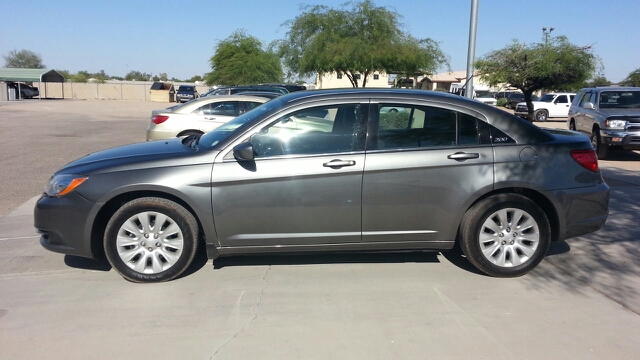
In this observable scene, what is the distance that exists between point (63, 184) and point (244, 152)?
1726mm

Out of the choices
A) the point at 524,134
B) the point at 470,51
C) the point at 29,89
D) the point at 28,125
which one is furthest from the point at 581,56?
the point at 29,89

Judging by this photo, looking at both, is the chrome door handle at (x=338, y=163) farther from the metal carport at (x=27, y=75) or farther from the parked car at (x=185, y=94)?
the metal carport at (x=27, y=75)

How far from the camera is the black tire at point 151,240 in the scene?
4.85 metres

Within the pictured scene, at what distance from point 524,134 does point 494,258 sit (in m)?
1.23

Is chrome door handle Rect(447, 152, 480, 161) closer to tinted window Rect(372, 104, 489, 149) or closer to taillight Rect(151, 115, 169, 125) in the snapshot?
tinted window Rect(372, 104, 489, 149)

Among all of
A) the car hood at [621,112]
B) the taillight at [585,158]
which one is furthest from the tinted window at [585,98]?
the taillight at [585,158]

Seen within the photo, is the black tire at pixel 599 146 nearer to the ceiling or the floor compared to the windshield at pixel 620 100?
nearer to the floor

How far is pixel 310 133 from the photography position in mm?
5117

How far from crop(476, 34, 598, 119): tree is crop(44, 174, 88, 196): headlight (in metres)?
17.7

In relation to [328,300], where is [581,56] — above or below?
above

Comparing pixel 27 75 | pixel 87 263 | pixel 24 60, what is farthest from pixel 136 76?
pixel 87 263

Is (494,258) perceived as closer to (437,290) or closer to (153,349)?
(437,290)

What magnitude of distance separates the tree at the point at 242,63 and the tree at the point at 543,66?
21259mm

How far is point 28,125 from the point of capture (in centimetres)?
2191
